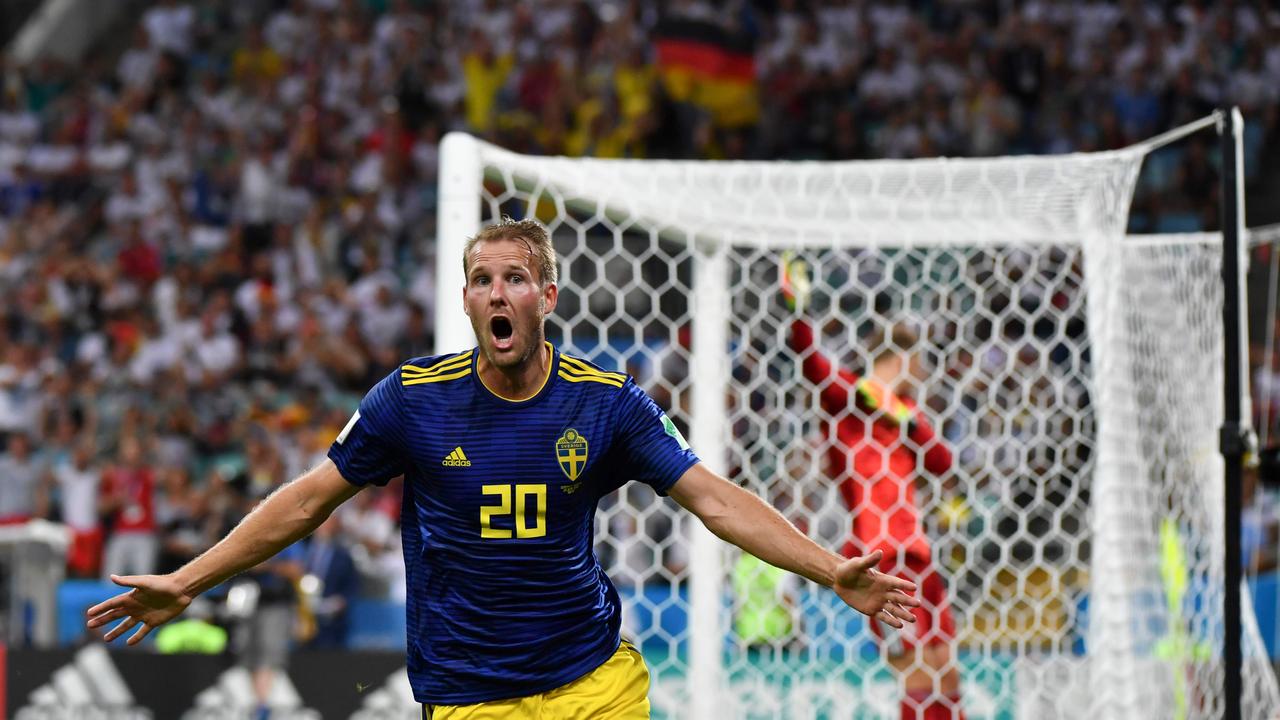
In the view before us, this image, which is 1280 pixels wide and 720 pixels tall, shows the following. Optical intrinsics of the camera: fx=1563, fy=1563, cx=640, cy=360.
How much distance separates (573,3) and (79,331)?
17.2 ft

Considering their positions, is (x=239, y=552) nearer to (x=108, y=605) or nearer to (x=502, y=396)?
(x=108, y=605)

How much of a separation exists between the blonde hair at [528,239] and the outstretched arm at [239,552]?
0.61m

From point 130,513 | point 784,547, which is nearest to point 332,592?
point 130,513

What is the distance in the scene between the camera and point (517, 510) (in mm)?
3482

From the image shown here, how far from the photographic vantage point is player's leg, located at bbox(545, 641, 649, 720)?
3.52 m

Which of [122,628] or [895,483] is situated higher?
[895,483]

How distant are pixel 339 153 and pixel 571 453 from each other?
11.2 meters

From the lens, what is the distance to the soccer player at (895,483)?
18.4 feet

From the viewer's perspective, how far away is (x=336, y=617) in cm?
933

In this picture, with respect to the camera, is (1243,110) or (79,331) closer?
(1243,110)

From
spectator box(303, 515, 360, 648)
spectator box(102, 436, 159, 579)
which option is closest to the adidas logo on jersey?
spectator box(303, 515, 360, 648)

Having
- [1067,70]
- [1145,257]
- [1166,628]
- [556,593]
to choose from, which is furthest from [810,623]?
[1067,70]

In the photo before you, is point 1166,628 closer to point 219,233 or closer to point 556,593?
point 556,593

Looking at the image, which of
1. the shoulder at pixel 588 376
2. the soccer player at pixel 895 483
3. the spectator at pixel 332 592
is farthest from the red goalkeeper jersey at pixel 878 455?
the spectator at pixel 332 592
